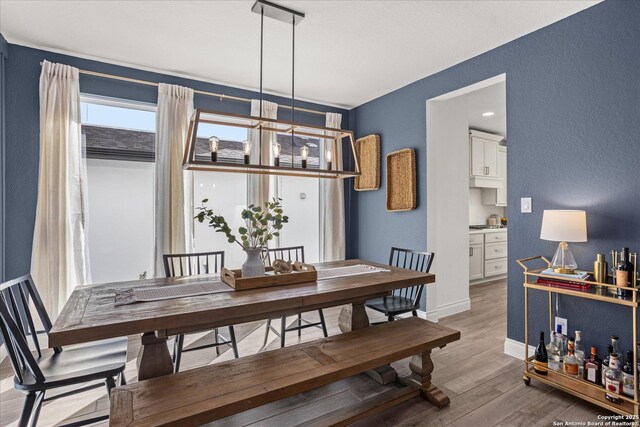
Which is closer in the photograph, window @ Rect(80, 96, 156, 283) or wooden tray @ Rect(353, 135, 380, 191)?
window @ Rect(80, 96, 156, 283)

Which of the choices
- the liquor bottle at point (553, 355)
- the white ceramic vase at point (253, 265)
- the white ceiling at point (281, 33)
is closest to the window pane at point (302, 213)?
the white ceiling at point (281, 33)

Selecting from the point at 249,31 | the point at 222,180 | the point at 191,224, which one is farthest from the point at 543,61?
the point at 191,224

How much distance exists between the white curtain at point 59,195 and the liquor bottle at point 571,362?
3.96 m

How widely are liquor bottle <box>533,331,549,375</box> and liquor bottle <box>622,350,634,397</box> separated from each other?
423mm

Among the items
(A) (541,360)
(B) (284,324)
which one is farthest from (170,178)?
(A) (541,360)

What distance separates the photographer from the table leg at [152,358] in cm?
181

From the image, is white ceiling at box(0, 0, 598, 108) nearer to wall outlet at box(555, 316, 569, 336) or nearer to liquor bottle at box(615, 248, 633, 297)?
liquor bottle at box(615, 248, 633, 297)

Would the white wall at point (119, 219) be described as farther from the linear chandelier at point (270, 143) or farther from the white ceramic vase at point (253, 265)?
the white ceramic vase at point (253, 265)

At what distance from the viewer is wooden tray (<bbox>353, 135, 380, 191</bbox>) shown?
431 cm

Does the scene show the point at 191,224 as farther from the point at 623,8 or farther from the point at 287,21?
the point at 623,8

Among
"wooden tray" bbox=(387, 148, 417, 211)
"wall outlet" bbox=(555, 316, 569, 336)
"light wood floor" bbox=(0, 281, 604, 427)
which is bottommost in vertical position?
"light wood floor" bbox=(0, 281, 604, 427)

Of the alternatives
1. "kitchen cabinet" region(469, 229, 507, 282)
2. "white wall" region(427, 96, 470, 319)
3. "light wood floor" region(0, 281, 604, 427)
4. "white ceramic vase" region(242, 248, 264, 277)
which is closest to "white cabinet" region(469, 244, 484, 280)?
"kitchen cabinet" region(469, 229, 507, 282)

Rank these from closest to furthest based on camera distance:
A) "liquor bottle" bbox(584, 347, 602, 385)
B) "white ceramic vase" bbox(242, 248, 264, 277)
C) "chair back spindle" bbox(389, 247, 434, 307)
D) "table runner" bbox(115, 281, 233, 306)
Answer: "table runner" bbox(115, 281, 233, 306) → "liquor bottle" bbox(584, 347, 602, 385) → "white ceramic vase" bbox(242, 248, 264, 277) → "chair back spindle" bbox(389, 247, 434, 307)

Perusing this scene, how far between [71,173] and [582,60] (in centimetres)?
430
